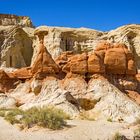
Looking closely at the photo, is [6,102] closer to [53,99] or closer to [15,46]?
[53,99]

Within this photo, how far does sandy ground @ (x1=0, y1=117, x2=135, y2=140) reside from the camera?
2050 cm

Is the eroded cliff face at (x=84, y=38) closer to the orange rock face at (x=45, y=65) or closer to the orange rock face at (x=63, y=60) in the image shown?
the orange rock face at (x=63, y=60)

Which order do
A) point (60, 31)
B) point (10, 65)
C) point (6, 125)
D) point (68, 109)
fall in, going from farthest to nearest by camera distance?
1. point (60, 31)
2. point (10, 65)
3. point (68, 109)
4. point (6, 125)

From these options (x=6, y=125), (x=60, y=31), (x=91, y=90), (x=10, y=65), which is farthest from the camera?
(x=60, y=31)

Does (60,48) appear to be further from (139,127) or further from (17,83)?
(139,127)

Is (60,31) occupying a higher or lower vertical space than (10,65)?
higher

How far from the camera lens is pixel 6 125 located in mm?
22500

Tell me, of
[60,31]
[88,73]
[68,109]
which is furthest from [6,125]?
[60,31]

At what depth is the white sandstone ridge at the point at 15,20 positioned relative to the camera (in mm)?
73700

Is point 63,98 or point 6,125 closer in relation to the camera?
point 6,125

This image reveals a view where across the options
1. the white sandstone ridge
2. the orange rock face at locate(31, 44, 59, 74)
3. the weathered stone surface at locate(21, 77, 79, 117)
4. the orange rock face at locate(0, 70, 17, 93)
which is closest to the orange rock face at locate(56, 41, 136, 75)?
the orange rock face at locate(31, 44, 59, 74)

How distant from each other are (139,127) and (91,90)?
6.14 meters

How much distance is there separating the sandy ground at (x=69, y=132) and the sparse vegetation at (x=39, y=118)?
0.41 m

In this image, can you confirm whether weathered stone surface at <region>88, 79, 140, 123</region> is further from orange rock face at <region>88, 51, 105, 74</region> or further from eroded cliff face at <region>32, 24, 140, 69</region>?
eroded cliff face at <region>32, 24, 140, 69</region>
